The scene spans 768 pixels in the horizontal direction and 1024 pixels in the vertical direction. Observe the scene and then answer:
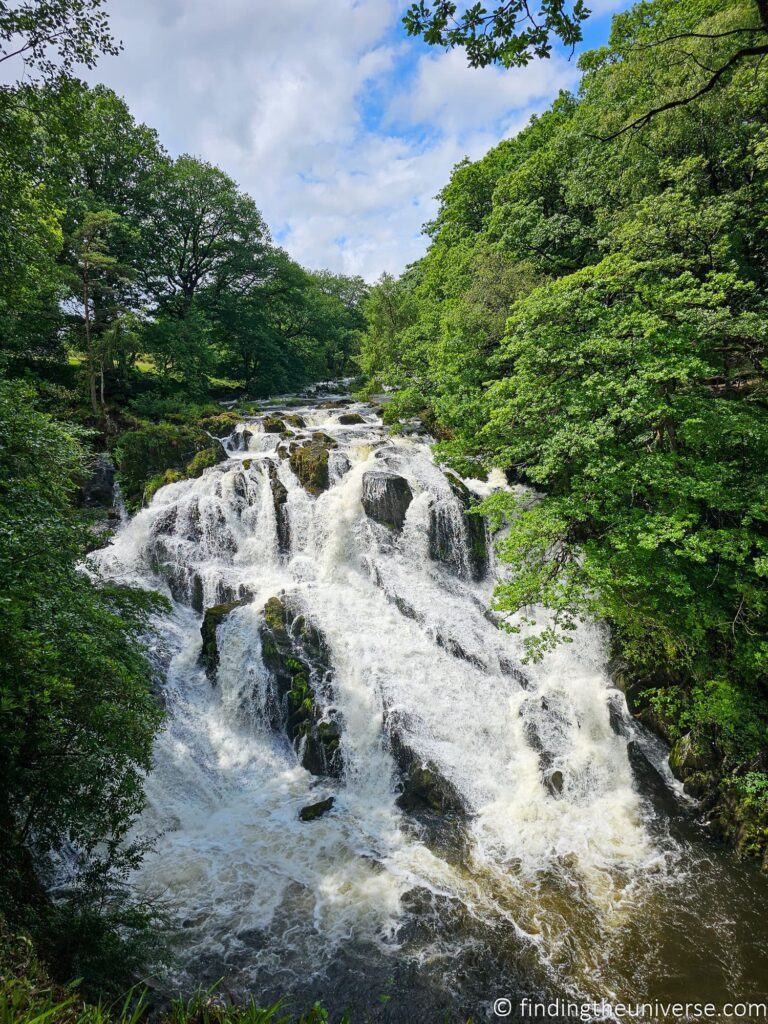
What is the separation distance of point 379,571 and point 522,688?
5300mm

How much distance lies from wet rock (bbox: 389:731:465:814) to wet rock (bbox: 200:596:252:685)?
537 centimetres

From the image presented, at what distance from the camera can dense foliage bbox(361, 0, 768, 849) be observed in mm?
8320

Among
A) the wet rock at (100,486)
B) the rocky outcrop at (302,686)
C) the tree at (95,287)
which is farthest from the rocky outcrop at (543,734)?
the tree at (95,287)

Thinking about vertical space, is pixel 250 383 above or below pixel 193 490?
above

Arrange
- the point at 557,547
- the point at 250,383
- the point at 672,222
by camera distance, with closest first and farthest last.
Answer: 1. the point at 672,222
2. the point at 557,547
3. the point at 250,383

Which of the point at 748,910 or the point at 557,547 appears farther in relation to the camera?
the point at 557,547

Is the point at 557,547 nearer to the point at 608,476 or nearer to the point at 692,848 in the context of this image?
the point at 608,476

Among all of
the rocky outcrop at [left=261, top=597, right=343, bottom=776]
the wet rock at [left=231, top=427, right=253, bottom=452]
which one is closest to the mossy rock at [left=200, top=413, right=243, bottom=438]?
the wet rock at [left=231, top=427, right=253, bottom=452]

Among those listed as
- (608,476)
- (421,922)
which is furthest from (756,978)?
(608,476)

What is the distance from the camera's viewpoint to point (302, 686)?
36.7 feet

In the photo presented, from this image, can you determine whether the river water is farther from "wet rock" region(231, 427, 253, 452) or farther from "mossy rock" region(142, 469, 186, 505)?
"wet rock" region(231, 427, 253, 452)

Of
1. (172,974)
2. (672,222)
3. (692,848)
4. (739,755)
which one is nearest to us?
(172,974)

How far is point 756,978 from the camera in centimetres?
645

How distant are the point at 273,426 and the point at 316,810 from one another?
52.5ft
